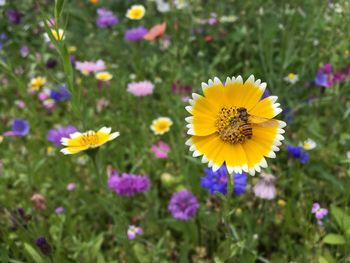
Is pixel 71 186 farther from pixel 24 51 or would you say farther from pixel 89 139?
pixel 24 51

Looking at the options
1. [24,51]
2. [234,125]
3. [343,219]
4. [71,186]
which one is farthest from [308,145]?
[24,51]

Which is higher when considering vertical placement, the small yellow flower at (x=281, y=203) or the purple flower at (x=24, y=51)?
the purple flower at (x=24, y=51)

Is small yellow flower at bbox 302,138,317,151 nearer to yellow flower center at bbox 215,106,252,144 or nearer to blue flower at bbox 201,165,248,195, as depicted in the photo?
blue flower at bbox 201,165,248,195

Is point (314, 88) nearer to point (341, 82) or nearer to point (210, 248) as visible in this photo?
point (341, 82)

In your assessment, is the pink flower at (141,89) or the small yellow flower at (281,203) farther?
the pink flower at (141,89)

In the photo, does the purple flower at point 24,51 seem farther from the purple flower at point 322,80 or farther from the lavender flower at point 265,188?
the lavender flower at point 265,188

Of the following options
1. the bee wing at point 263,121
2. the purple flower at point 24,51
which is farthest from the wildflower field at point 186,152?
the purple flower at point 24,51

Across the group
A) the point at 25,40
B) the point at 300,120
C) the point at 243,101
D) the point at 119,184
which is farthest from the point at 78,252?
the point at 25,40

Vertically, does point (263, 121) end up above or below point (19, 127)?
above
